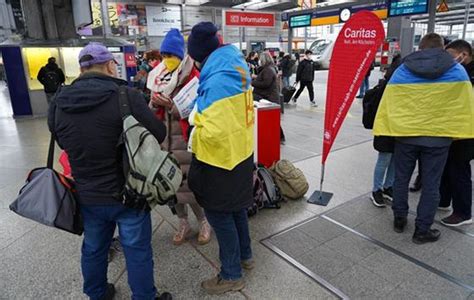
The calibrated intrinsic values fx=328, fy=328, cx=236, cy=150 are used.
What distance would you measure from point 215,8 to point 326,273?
23.7 m

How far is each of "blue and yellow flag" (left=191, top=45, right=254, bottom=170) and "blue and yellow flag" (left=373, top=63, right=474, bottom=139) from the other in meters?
1.24

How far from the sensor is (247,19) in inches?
433

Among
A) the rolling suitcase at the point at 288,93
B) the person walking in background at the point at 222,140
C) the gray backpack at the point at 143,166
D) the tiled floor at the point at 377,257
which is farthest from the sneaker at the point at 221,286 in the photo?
the rolling suitcase at the point at 288,93

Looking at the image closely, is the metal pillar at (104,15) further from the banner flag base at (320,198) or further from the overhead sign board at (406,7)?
the banner flag base at (320,198)

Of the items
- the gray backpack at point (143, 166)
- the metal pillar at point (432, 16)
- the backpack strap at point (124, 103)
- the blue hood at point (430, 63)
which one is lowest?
the gray backpack at point (143, 166)

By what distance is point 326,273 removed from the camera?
7.00 ft

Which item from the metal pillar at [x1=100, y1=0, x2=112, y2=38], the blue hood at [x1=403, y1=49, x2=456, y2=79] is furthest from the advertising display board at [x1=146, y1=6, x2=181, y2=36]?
the blue hood at [x1=403, y1=49, x2=456, y2=79]

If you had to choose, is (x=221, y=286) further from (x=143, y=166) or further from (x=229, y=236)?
(x=143, y=166)

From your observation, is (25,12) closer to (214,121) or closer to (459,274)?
(214,121)

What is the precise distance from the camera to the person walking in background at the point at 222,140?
1.60 meters

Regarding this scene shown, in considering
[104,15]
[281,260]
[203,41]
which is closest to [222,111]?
[203,41]

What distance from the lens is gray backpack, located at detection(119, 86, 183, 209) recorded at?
1457mm

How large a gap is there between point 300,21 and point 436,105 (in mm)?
12757

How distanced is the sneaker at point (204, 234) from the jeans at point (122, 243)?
0.74m
